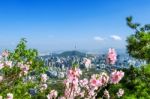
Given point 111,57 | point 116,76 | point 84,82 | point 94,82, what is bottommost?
point 84,82

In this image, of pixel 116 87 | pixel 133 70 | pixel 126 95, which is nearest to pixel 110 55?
pixel 126 95

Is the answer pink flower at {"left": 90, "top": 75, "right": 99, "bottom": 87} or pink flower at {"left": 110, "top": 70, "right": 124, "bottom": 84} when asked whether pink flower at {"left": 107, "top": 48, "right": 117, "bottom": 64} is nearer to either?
pink flower at {"left": 110, "top": 70, "right": 124, "bottom": 84}

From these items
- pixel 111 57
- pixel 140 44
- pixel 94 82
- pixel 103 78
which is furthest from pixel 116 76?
pixel 140 44

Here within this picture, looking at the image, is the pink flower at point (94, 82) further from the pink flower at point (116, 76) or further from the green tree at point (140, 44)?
the green tree at point (140, 44)

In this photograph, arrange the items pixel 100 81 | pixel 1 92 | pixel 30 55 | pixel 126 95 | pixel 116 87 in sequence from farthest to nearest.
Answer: pixel 116 87, pixel 126 95, pixel 30 55, pixel 1 92, pixel 100 81

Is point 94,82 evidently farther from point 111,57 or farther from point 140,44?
point 140,44

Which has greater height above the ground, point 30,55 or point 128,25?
point 128,25

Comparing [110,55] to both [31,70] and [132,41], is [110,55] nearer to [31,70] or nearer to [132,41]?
[31,70]

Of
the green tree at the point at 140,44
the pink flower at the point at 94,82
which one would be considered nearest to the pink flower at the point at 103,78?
the pink flower at the point at 94,82
